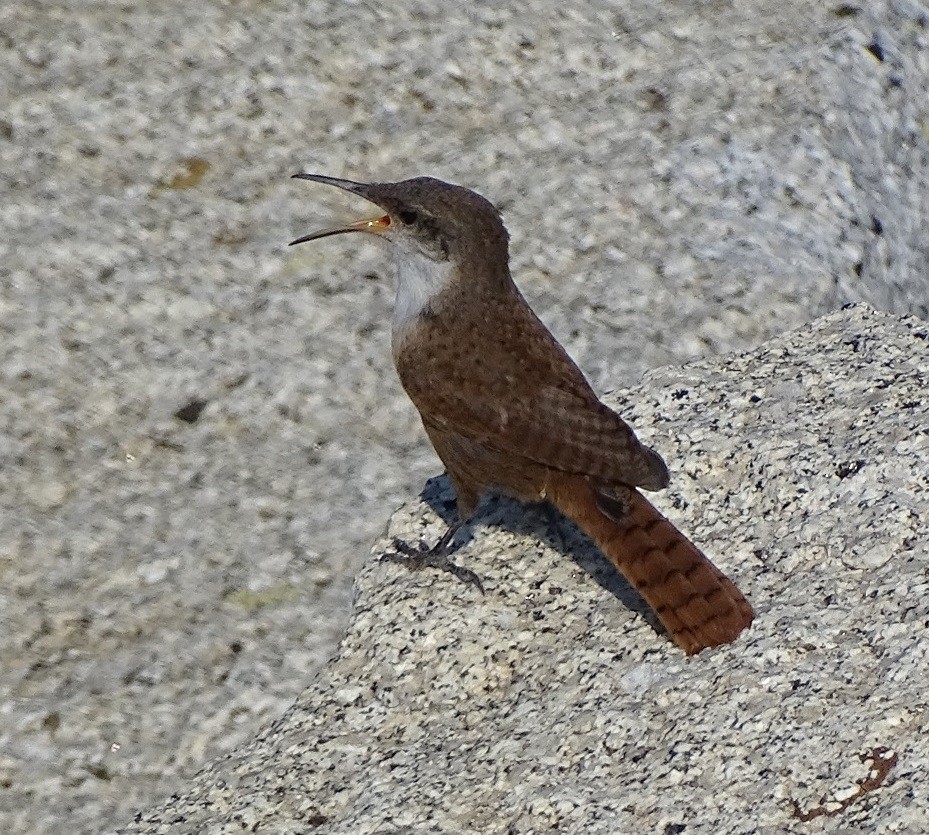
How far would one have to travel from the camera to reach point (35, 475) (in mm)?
5547

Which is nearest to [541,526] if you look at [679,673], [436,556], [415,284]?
[436,556]

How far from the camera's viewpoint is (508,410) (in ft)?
15.9

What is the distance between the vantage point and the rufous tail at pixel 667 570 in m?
4.18

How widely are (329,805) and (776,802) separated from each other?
121cm

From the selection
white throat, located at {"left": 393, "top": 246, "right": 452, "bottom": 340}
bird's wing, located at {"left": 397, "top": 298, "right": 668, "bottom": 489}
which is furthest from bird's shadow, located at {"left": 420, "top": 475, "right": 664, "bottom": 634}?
white throat, located at {"left": 393, "top": 246, "right": 452, "bottom": 340}

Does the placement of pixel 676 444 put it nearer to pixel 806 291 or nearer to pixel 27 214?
pixel 806 291

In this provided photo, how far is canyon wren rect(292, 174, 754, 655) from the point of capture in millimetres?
4293

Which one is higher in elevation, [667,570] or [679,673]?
[667,570]

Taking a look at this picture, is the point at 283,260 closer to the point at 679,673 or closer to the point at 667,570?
the point at 667,570

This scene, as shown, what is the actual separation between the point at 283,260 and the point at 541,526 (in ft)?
5.87

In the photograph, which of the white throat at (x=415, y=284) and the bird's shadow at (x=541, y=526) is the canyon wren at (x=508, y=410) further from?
the bird's shadow at (x=541, y=526)

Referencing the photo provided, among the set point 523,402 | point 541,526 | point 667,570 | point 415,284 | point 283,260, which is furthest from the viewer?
point 283,260

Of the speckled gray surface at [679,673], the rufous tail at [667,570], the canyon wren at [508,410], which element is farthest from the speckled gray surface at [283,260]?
the rufous tail at [667,570]

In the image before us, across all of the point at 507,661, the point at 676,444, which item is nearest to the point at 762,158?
the point at 676,444
